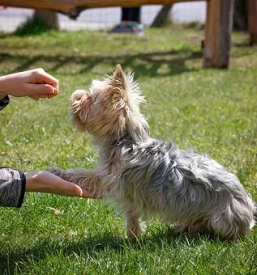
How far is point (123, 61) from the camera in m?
12.6

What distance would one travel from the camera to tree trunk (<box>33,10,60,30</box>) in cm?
1616

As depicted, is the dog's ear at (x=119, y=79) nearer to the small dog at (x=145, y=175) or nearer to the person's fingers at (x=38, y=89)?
the small dog at (x=145, y=175)

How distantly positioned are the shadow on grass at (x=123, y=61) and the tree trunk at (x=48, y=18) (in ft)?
11.3

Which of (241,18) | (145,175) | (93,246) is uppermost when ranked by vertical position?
(145,175)

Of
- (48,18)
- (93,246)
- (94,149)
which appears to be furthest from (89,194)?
(48,18)

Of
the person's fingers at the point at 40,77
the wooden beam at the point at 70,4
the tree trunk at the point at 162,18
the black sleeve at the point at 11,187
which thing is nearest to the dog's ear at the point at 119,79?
the person's fingers at the point at 40,77

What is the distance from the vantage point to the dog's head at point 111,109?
14.7 feet

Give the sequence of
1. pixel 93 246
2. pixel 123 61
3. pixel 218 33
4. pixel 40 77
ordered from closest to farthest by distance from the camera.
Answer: pixel 40 77
pixel 93 246
pixel 218 33
pixel 123 61

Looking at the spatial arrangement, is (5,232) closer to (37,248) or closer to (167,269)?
(37,248)

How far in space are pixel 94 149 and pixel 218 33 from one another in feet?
21.3

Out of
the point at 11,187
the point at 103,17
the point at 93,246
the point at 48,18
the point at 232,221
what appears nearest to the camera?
the point at 11,187

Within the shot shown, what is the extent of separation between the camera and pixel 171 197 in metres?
4.44

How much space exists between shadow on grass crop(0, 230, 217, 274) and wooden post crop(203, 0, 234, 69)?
24.8 feet

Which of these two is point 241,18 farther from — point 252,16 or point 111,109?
point 111,109
